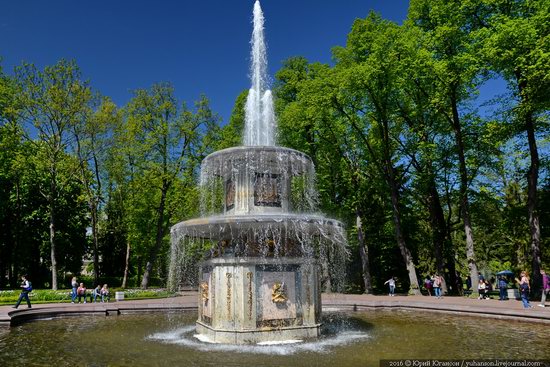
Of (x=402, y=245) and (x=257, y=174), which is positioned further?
(x=402, y=245)

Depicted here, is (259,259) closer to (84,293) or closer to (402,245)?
(84,293)

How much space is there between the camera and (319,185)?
32.8 m

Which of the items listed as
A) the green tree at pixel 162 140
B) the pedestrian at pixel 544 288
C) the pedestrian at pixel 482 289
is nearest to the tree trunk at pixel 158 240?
the green tree at pixel 162 140

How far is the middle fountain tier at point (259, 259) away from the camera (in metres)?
11.7

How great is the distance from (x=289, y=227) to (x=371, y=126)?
21460mm

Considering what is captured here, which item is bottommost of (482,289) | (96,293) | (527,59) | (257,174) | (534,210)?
(482,289)

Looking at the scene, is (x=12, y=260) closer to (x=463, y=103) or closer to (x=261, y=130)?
(x=261, y=130)

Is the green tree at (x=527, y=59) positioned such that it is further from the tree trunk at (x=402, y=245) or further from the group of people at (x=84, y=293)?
the group of people at (x=84, y=293)

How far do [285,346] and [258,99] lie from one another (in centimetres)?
972

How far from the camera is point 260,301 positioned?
11.9 metres

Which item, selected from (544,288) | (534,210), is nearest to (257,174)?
(544,288)

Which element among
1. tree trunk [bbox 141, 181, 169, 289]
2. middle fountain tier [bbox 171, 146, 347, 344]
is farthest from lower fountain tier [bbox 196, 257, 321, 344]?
tree trunk [bbox 141, 181, 169, 289]

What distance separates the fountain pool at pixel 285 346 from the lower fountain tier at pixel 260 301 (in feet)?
1.80

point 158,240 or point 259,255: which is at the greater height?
point 158,240
